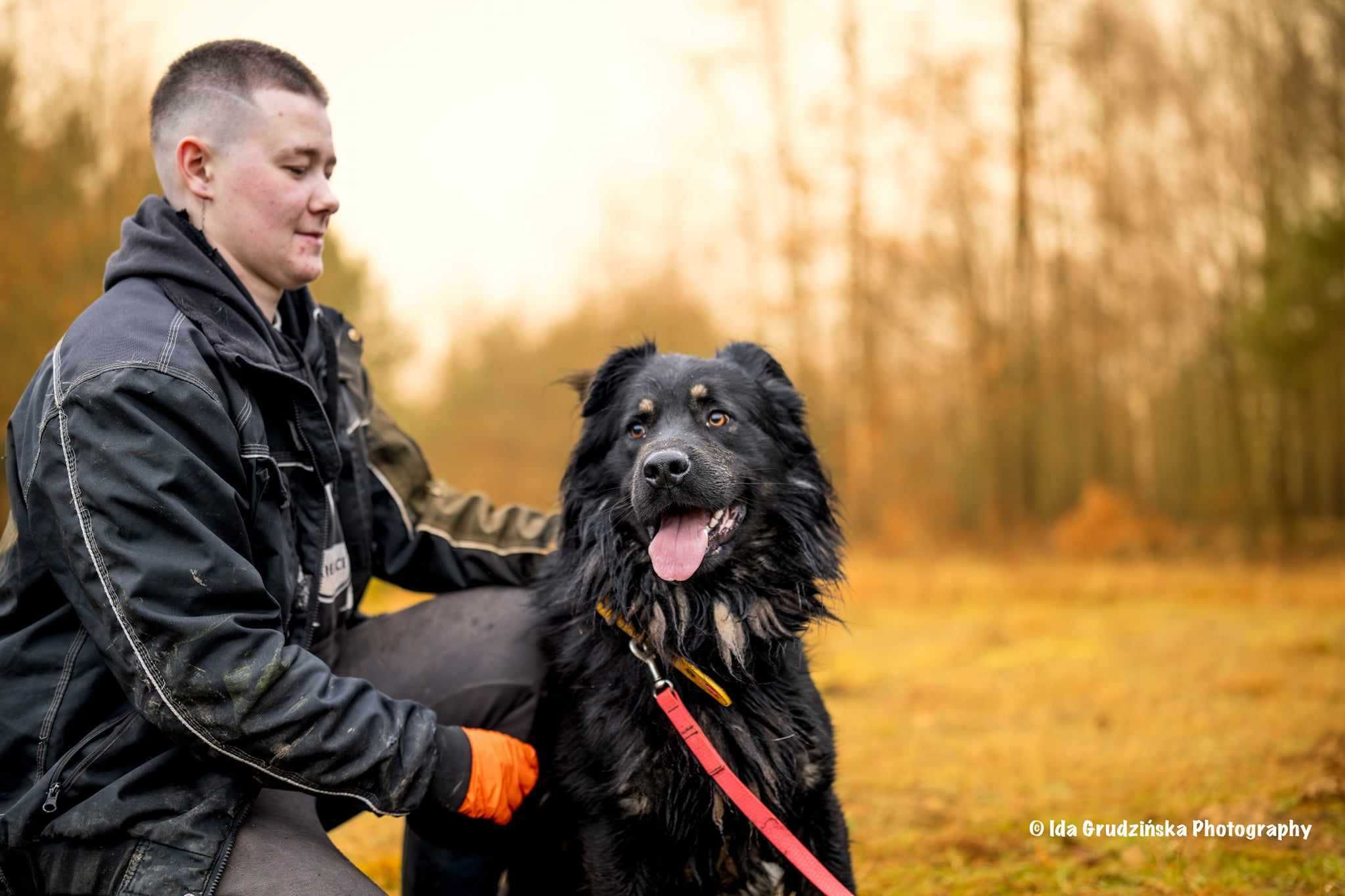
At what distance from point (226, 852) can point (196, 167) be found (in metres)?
1.67

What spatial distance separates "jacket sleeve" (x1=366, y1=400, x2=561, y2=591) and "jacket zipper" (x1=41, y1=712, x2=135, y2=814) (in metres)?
1.13

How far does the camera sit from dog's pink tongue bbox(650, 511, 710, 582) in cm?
282

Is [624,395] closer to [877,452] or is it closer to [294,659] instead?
[294,659]

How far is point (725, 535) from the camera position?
297 cm

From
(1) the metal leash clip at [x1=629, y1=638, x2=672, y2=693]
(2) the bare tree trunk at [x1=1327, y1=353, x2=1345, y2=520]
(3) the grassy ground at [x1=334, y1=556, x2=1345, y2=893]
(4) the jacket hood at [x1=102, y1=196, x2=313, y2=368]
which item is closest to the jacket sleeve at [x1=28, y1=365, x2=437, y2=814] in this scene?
(4) the jacket hood at [x1=102, y1=196, x2=313, y2=368]

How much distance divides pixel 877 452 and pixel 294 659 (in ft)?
55.4

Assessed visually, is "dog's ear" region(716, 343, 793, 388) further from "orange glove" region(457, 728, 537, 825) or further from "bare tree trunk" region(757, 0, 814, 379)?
"bare tree trunk" region(757, 0, 814, 379)

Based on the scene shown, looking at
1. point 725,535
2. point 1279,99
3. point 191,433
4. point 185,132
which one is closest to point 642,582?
point 725,535

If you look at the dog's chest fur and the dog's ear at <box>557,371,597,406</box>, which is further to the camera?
the dog's ear at <box>557,371,597,406</box>

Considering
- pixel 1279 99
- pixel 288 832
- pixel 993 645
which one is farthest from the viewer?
Result: pixel 1279 99

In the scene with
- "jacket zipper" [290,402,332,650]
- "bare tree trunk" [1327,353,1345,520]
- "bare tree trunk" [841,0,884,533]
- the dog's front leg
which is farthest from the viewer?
"bare tree trunk" [1327,353,1345,520]

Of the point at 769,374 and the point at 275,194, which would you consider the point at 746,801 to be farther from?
the point at 275,194

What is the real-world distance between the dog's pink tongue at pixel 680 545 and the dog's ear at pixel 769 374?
1.63 ft

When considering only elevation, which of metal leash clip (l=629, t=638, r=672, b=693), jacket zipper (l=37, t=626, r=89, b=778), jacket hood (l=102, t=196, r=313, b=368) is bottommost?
metal leash clip (l=629, t=638, r=672, b=693)
